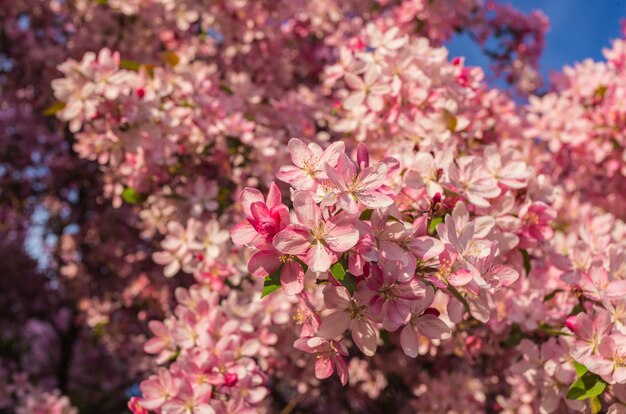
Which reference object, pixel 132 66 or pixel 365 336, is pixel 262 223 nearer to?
pixel 365 336

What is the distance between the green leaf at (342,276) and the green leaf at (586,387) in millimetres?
984

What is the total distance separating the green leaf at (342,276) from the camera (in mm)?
1586

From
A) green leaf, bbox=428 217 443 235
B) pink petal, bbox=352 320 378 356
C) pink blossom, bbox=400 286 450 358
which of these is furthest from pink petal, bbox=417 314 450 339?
green leaf, bbox=428 217 443 235

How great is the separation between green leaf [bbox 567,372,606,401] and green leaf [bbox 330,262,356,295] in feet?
3.23

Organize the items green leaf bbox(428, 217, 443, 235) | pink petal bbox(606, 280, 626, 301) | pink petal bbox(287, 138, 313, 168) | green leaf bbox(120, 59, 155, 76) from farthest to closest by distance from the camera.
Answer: green leaf bbox(120, 59, 155, 76)
pink petal bbox(606, 280, 626, 301)
green leaf bbox(428, 217, 443, 235)
pink petal bbox(287, 138, 313, 168)

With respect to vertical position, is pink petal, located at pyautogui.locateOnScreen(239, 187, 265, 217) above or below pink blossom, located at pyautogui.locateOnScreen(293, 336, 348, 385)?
above

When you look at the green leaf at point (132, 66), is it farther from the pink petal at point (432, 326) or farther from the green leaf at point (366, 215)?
the pink petal at point (432, 326)

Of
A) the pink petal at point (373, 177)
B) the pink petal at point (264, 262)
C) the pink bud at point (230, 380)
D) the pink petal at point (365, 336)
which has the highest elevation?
the pink petal at point (373, 177)

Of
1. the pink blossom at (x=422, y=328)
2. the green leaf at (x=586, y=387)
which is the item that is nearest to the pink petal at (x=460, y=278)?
the pink blossom at (x=422, y=328)

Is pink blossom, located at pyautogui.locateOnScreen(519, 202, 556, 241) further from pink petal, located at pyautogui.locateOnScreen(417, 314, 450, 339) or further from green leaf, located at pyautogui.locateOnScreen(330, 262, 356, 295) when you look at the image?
green leaf, located at pyautogui.locateOnScreen(330, 262, 356, 295)

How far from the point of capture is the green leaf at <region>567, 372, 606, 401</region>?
6.58ft

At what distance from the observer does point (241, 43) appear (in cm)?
507

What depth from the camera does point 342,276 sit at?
1.58m

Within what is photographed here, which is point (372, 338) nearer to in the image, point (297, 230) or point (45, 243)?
point (297, 230)
